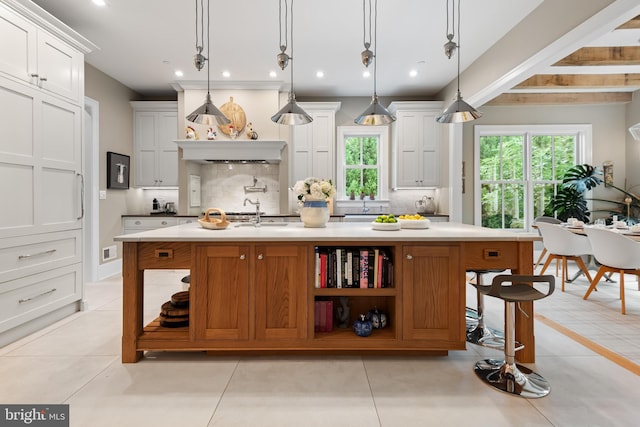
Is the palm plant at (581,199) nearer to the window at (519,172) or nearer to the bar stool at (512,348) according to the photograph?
the window at (519,172)

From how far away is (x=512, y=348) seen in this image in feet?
6.61

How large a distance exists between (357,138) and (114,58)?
3825 mm

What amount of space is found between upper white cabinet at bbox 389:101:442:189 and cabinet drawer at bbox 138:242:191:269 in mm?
4213

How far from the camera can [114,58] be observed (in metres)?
4.50

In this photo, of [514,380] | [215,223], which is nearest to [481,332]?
[514,380]

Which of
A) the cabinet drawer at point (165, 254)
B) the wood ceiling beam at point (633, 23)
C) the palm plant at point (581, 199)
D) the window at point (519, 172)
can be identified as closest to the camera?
the cabinet drawer at point (165, 254)

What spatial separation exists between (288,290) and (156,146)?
14.7 ft

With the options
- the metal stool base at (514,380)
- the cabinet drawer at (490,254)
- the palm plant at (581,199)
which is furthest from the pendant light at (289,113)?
the palm plant at (581,199)

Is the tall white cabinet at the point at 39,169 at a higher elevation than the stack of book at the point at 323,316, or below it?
higher

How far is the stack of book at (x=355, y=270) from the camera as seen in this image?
2342 millimetres

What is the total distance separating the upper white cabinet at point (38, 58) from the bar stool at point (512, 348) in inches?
146

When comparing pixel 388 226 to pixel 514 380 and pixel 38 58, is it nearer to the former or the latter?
pixel 514 380

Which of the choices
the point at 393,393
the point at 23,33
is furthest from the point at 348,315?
the point at 23,33

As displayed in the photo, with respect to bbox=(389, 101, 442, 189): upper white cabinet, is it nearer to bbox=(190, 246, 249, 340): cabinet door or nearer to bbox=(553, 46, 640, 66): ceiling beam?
bbox=(553, 46, 640, 66): ceiling beam
